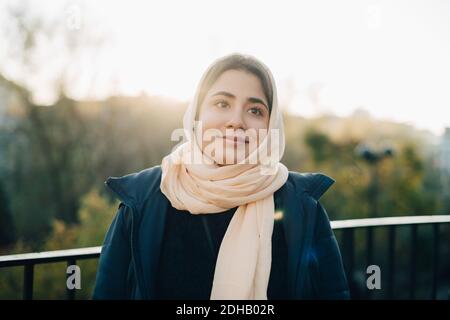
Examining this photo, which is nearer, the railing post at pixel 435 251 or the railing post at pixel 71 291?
the railing post at pixel 71 291

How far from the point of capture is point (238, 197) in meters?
1.80

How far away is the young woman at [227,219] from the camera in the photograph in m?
1.68

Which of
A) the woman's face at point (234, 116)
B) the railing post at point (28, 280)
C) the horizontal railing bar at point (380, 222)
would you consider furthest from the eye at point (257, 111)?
the railing post at point (28, 280)

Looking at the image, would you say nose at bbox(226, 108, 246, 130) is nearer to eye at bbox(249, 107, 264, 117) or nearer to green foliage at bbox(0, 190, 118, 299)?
eye at bbox(249, 107, 264, 117)

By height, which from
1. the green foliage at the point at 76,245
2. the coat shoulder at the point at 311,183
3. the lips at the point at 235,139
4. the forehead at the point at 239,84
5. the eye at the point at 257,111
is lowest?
the green foliage at the point at 76,245

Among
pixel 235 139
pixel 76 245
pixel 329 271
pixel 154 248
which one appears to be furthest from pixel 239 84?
pixel 76 245

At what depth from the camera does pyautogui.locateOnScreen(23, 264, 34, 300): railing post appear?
1.84 metres

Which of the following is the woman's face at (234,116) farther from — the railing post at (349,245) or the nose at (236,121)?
the railing post at (349,245)

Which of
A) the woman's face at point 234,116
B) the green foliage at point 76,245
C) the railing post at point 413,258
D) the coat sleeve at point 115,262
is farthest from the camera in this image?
the green foliage at point 76,245

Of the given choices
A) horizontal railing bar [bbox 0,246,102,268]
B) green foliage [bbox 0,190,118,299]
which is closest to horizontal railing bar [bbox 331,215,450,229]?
horizontal railing bar [bbox 0,246,102,268]

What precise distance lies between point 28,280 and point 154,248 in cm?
70

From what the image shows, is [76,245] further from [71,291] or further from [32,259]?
[32,259]

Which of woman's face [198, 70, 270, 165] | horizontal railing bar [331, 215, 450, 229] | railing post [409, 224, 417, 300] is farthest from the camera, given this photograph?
railing post [409, 224, 417, 300]

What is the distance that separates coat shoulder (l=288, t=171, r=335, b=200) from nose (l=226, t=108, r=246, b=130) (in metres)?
0.38
